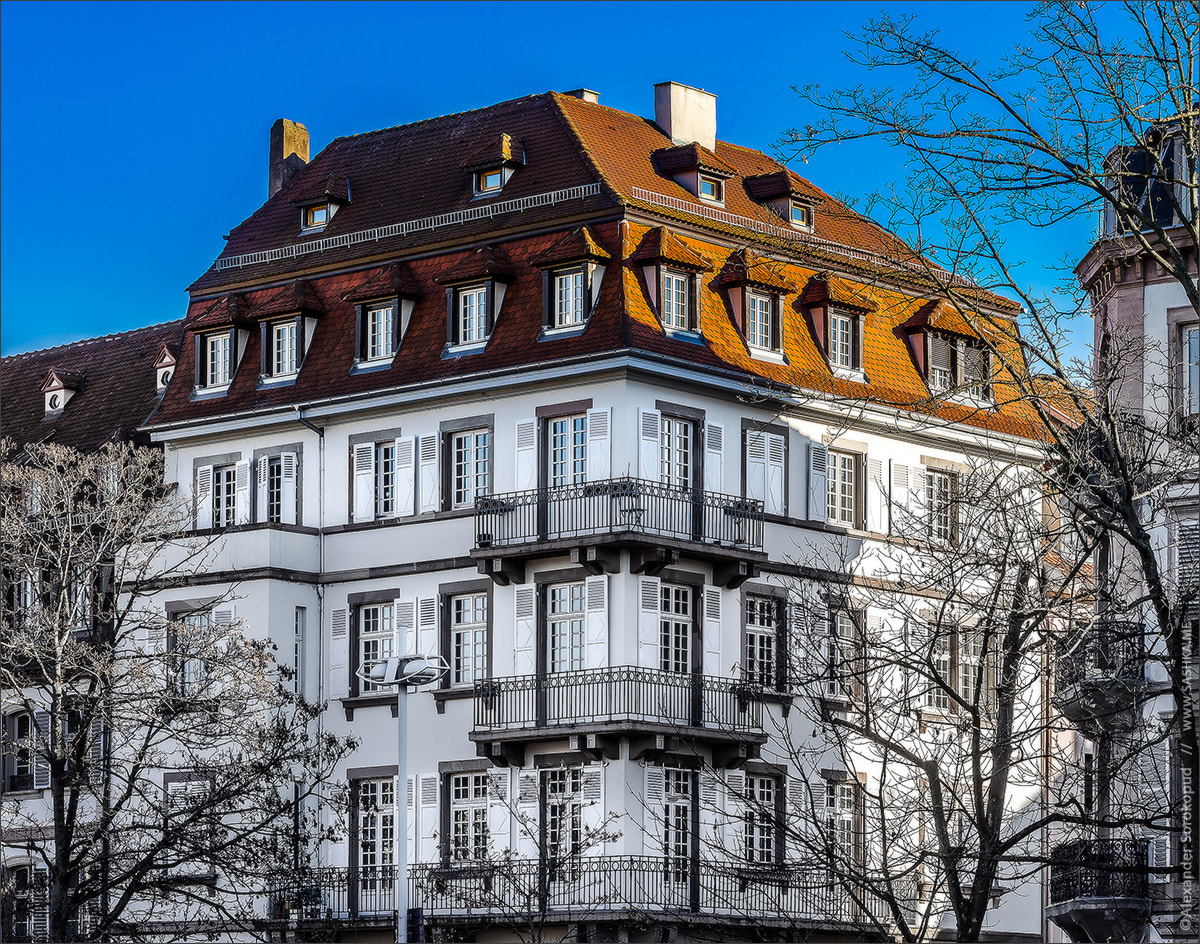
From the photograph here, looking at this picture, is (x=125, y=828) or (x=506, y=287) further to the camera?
(x=506, y=287)

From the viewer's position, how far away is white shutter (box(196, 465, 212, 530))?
60.1 m

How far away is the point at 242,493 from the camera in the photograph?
196 ft

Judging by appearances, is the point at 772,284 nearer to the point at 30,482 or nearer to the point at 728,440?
the point at 728,440

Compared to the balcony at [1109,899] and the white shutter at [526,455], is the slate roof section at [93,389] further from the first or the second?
the balcony at [1109,899]

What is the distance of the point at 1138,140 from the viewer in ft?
97.6

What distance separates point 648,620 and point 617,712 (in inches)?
92.8

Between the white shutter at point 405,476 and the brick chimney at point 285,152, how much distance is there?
44.5 feet

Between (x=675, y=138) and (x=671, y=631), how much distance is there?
13485mm

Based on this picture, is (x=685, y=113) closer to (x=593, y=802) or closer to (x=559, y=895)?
(x=593, y=802)

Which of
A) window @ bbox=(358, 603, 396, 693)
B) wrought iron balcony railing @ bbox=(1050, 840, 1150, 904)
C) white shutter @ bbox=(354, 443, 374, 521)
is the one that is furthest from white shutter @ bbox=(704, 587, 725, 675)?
wrought iron balcony railing @ bbox=(1050, 840, 1150, 904)

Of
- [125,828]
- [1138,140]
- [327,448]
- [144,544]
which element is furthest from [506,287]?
[1138,140]

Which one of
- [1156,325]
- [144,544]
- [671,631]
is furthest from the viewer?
[144,544]

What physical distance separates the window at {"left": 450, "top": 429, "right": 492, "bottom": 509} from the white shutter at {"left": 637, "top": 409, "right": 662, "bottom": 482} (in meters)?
3.76

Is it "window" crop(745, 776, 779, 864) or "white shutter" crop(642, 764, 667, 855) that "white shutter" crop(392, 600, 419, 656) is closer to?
"white shutter" crop(642, 764, 667, 855)
